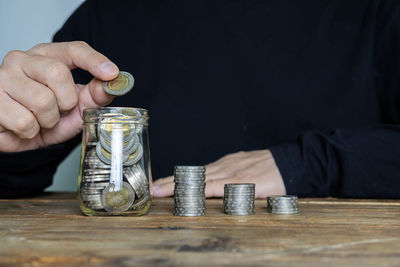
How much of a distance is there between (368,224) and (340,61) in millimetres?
1316

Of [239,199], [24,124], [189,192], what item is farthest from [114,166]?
[24,124]

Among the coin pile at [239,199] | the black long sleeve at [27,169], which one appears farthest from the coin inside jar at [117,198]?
the black long sleeve at [27,169]

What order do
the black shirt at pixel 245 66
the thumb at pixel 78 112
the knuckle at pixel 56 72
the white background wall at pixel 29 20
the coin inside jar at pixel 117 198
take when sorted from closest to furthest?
the coin inside jar at pixel 117 198
the knuckle at pixel 56 72
the thumb at pixel 78 112
the black shirt at pixel 245 66
the white background wall at pixel 29 20

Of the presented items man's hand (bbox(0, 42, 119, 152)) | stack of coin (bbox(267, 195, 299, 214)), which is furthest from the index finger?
stack of coin (bbox(267, 195, 299, 214))

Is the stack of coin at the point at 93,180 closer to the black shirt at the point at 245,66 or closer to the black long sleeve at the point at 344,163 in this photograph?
the black long sleeve at the point at 344,163

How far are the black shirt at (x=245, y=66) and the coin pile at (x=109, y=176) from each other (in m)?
1.01

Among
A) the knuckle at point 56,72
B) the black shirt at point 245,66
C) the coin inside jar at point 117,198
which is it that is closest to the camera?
the coin inside jar at point 117,198

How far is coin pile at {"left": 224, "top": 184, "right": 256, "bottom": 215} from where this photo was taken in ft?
3.08

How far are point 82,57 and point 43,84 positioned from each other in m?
0.13

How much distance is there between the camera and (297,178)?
4.44ft

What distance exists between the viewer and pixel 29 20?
2846mm

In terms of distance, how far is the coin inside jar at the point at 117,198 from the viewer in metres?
0.85

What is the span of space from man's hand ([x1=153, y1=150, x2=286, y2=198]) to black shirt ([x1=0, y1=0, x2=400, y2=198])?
48 centimetres

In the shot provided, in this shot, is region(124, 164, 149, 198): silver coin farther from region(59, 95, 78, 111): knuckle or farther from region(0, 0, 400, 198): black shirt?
region(0, 0, 400, 198): black shirt
